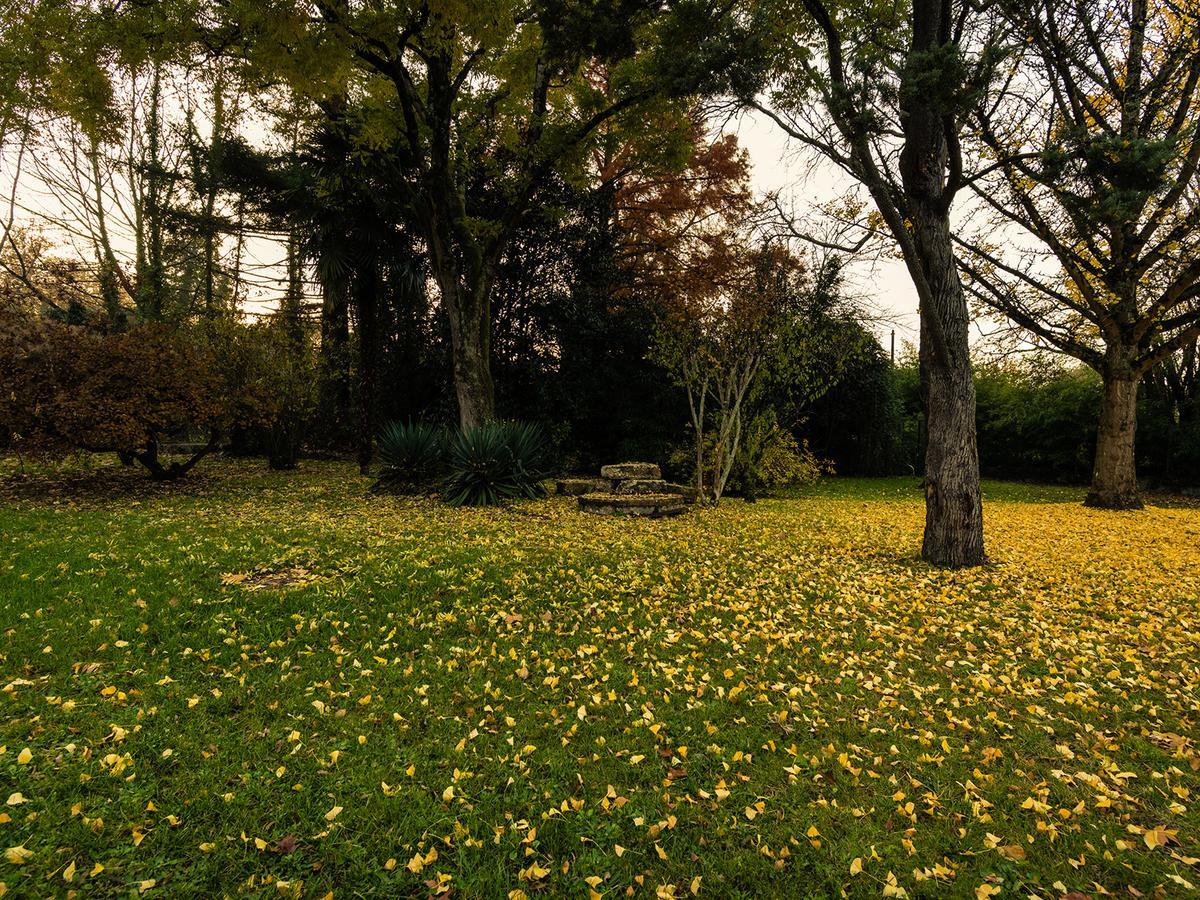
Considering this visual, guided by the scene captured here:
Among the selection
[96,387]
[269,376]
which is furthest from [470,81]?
[96,387]

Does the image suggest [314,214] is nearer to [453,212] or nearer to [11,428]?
[453,212]

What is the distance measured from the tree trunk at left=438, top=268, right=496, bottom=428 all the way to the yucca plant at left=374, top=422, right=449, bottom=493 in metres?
0.75

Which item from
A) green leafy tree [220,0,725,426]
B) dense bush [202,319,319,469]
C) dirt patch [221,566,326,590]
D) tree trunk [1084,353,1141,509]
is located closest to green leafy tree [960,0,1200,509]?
tree trunk [1084,353,1141,509]

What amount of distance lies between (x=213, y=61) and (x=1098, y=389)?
20.7 m

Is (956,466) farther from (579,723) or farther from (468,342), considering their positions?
(468,342)

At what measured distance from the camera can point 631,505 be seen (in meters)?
8.89

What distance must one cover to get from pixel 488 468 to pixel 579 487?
6.36ft

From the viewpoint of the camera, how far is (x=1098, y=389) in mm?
14922

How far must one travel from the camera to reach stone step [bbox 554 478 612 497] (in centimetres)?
1057

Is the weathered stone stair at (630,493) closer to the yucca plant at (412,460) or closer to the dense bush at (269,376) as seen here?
the yucca plant at (412,460)

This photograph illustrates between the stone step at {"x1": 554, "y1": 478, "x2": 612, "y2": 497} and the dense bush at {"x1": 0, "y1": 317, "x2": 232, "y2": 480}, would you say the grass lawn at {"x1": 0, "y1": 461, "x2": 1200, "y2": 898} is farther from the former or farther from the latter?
the stone step at {"x1": 554, "y1": 478, "x2": 612, "y2": 497}

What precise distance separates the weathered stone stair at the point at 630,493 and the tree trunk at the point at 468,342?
Answer: 2.18 metres

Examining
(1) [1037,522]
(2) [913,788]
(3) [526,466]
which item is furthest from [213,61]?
(1) [1037,522]

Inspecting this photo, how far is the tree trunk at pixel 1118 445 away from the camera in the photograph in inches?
439
